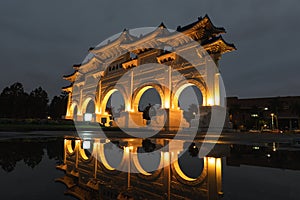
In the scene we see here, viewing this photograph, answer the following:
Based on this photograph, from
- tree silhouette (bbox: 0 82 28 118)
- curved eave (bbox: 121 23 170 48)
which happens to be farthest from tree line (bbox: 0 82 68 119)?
curved eave (bbox: 121 23 170 48)

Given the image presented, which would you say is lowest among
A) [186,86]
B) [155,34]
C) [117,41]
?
[186,86]

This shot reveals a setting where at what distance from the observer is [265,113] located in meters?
48.0

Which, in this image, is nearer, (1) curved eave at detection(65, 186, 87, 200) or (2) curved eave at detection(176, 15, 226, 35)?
(1) curved eave at detection(65, 186, 87, 200)

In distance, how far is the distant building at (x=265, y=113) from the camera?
143 feet

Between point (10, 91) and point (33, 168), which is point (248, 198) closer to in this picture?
point (33, 168)

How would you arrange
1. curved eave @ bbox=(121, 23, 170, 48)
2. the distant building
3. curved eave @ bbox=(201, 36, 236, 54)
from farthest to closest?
1. the distant building
2. curved eave @ bbox=(121, 23, 170, 48)
3. curved eave @ bbox=(201, 36, 236, 54)

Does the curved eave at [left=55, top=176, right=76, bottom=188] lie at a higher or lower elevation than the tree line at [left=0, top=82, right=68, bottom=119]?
lower

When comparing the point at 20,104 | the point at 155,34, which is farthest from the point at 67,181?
the point at 20,104

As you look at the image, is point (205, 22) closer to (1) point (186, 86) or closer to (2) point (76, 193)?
(1) point (186, 86)

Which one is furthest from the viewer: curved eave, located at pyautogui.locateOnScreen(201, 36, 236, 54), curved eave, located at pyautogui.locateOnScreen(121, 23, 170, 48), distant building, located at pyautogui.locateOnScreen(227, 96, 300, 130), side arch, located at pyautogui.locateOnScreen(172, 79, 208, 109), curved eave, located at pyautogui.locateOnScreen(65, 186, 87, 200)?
distant building, located at pyautogui.locateOnScreen(227, 96, 300, 130)

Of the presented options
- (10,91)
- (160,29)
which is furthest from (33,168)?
(10,91)

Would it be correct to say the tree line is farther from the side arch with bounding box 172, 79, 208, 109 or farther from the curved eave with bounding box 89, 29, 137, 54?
the side arch with bounding box 172, 79, 208, 109

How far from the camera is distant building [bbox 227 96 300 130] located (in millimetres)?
43500

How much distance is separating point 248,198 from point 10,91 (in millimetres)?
47272
